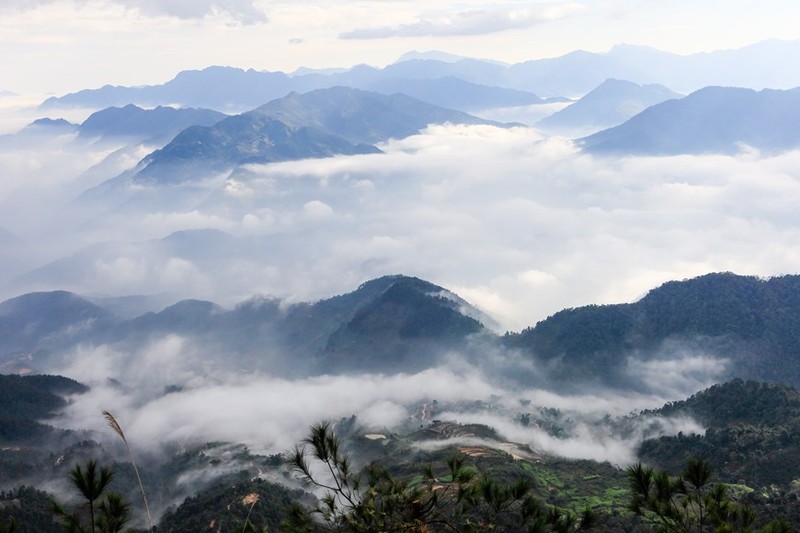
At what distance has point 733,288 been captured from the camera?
18275 centimetres

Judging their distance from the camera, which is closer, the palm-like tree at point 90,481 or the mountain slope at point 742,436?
the palm-like tree at point 90,481

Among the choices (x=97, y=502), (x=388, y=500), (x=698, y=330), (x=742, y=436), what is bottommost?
(x=698, y=330)

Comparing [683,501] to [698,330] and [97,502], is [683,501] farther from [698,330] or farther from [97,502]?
[698,330]

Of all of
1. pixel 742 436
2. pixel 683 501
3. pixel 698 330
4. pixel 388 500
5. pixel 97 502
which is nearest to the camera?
pixel 388 500

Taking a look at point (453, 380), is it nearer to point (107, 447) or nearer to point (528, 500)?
point (107, 447)

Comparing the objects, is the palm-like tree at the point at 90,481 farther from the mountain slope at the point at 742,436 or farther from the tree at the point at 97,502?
the mountain slope at the point at 742,436

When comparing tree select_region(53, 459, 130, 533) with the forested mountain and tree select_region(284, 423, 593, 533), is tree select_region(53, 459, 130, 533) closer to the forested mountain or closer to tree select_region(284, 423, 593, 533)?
tree select_region(284, 423, 593, 533)

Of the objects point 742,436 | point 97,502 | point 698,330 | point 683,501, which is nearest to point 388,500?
point 97,502

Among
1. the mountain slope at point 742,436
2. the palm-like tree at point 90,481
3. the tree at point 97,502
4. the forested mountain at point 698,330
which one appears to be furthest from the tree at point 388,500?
the forested mountain at point 698,330

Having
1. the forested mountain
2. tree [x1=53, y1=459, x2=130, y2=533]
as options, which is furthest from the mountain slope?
tree [x1=53, y1=459, x2=130, y2=533]

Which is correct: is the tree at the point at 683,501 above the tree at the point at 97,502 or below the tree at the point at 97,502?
below

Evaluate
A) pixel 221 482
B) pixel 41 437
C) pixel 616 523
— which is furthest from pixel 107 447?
pixel 616 523

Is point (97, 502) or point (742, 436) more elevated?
point (97, 502)

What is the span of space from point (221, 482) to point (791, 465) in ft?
337
